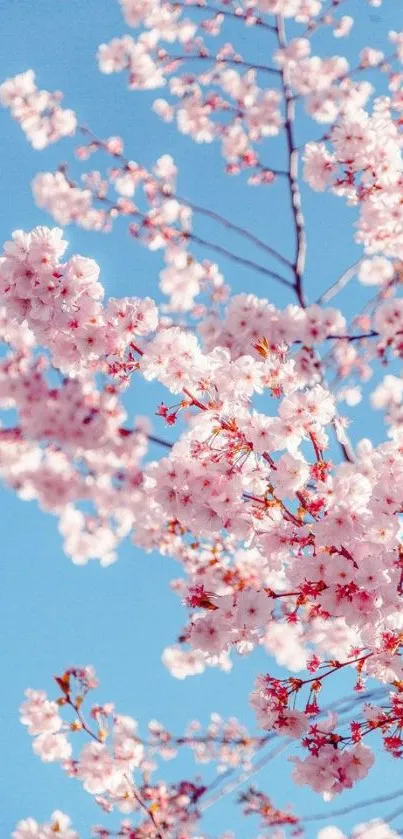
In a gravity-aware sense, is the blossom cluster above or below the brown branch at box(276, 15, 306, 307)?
below

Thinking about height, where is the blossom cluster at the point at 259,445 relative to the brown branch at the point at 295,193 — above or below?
below

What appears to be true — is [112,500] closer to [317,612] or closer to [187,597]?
[187,597]

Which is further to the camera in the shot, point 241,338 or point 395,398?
point 395,398

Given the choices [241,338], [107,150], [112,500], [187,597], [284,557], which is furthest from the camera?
[107,150]

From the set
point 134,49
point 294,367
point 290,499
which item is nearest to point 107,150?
point 134,49

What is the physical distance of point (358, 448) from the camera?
4969 millimetres

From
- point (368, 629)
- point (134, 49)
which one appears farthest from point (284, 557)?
point (134, 49)

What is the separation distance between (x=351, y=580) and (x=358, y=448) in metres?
1.22

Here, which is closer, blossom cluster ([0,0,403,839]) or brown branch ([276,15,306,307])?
blossom cluster ([0,0,403,839])

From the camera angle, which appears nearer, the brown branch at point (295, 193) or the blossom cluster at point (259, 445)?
the blossom cluster at point (259, 445)

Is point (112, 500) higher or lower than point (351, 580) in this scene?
higher

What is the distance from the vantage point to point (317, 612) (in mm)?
4492

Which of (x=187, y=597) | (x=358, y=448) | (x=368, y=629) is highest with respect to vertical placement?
(x=358, y=448)

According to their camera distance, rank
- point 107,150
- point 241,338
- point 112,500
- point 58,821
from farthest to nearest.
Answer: point 107,150, point 58,821, point 241,338, point 112,500
